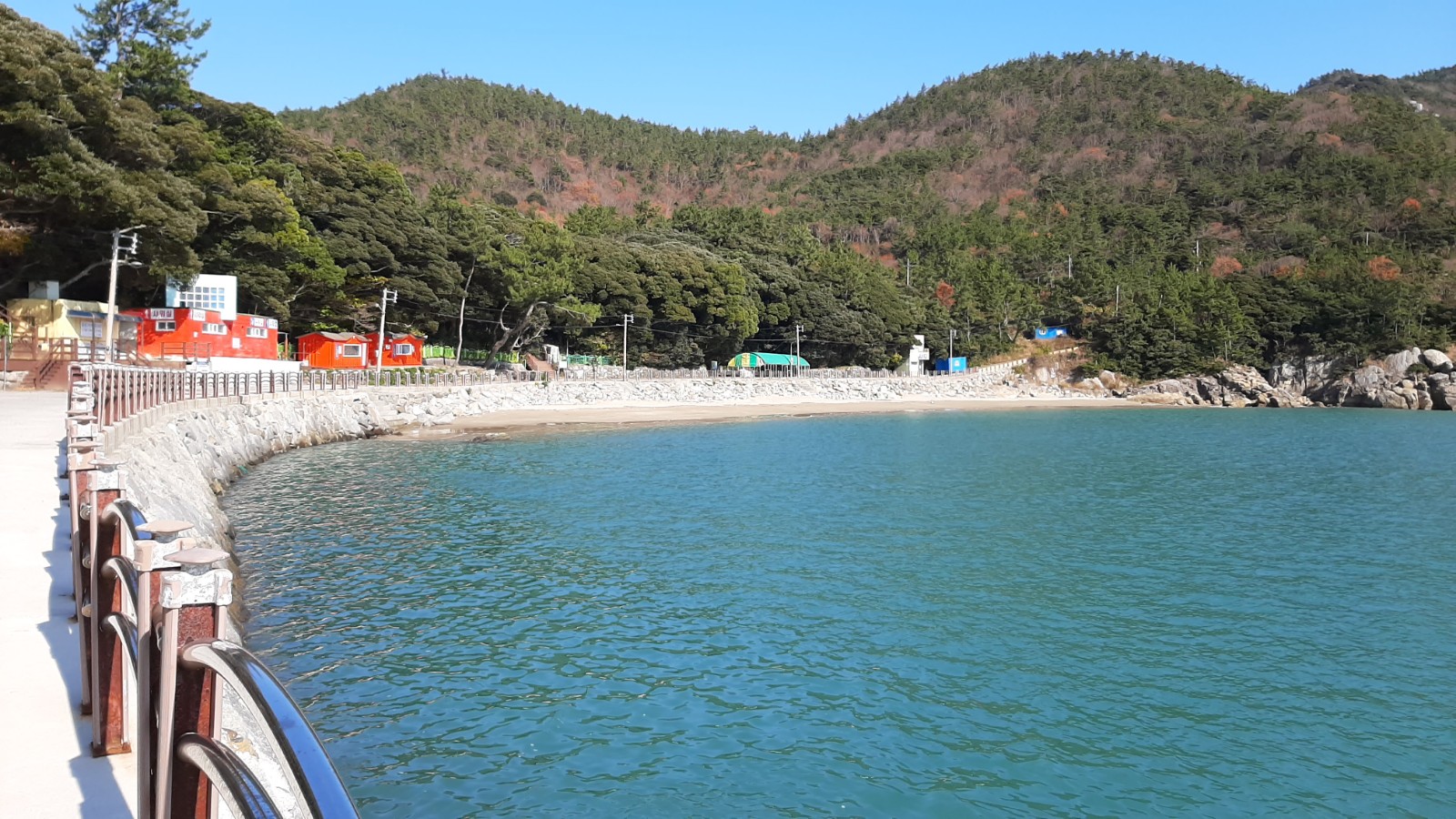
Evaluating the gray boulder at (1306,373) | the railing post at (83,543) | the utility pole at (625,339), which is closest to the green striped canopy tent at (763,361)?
the utility pole at (625,339)

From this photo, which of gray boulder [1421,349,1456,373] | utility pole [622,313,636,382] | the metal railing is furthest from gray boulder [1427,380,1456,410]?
the metal railing

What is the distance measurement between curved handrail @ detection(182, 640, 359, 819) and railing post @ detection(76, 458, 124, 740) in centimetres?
285

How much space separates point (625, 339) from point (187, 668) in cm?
6387

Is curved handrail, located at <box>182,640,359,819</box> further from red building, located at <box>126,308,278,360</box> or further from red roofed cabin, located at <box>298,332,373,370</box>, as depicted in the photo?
red roofed cabin, located at <box>298,332,373,370</box>

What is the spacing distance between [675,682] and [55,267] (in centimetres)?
3739

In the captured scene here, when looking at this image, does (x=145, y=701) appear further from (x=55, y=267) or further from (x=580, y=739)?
(x=55, y=267)

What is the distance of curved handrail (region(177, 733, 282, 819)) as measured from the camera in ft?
7.21

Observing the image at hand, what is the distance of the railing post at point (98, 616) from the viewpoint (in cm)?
456

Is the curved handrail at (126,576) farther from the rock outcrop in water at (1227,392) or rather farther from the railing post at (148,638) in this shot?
the rock outcrop in water at (1227,392)

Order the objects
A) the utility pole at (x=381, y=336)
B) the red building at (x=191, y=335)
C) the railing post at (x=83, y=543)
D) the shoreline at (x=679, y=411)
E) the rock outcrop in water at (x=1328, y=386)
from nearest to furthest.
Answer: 1. the railing post at (x=83, y=543)
2. the red building at (x=191, y=335)
3. the shoreline at (x=679, y=411)
4. the utility pole at (x=381, y=336)
5. the rock outcrop in water at (x=1328, y=386)

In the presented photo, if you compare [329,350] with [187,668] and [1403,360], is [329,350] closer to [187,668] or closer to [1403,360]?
[187,668]

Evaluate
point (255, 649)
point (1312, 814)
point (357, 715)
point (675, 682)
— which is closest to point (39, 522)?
point (255, 649)

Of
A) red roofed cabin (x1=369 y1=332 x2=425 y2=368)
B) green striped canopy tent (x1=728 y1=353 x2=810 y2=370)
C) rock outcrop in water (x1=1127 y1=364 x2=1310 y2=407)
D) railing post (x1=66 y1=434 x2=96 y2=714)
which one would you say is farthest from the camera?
rock outcrop in water (x1=1127 y1=364 x2=1310 y2=407)

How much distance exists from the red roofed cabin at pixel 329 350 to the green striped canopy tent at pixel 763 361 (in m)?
35.1
